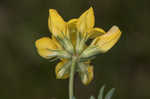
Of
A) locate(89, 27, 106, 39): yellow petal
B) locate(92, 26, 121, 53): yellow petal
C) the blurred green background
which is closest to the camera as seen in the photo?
locate(89, 27, 106, 39): yellow petal

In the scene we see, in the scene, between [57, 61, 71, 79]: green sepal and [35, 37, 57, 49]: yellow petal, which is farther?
[35, 37, 57, 49]: yellow petal

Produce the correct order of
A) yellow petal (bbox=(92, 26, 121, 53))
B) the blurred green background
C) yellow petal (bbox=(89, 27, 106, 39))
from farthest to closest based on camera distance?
the blurred green background, yellow petal (bbox=(92, 26, 121, 53)), yellow petal (bbox=(89, 27, 106, 39))

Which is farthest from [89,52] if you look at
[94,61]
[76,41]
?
[94,61]

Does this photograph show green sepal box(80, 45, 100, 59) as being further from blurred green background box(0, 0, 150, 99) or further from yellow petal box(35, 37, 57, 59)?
blurred green background box(0, 0, 150, 99)

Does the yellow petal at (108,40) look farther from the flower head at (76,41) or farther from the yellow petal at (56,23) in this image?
the yellow petal at (56,23)

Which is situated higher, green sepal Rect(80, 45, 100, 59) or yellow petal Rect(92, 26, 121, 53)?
yellow petal Rect(92, 26, 121, 53)

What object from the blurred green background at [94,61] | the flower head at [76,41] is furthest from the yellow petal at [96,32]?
the blurred green background at [94,61]

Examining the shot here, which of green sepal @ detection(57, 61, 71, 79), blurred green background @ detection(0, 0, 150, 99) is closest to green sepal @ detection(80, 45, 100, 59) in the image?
green sepal @ detection(57, 61, 71, 79)

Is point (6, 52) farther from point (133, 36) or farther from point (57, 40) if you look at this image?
point (57, 40)

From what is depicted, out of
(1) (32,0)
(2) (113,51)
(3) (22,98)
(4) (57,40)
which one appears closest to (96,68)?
(2) (113,51)
